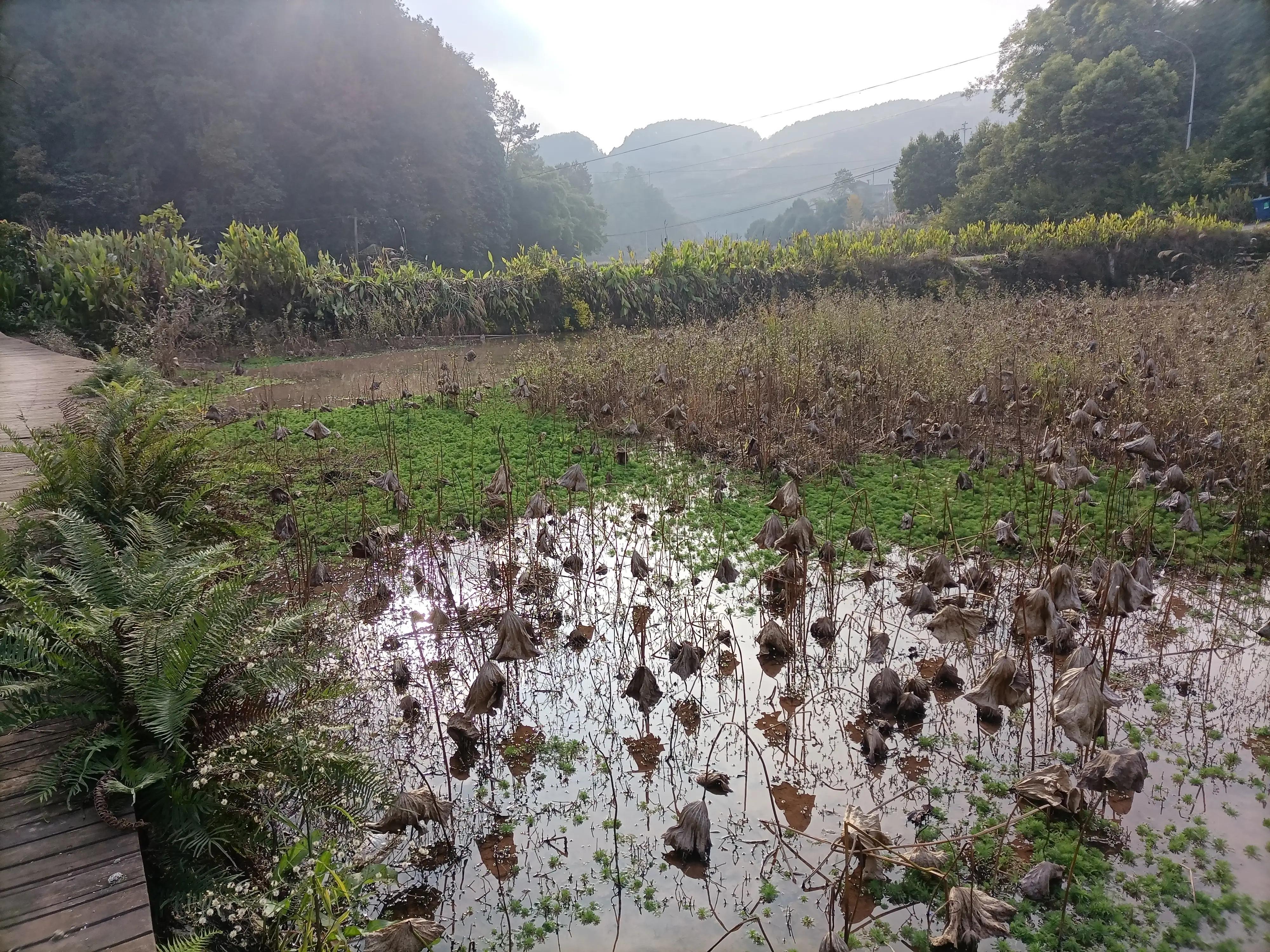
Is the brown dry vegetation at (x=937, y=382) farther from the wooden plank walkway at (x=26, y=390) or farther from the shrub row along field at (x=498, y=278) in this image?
the shrub row along field at (x=498, y=278)

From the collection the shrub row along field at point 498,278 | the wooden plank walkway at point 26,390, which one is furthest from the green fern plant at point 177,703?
the shrub row along field at point 498,278

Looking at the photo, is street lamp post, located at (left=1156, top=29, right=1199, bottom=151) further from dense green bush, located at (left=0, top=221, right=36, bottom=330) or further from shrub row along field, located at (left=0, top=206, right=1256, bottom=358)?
dense green bush, located at (left=0, top=221, right=36, bottom=330)

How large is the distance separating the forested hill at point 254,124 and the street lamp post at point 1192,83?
26.2m

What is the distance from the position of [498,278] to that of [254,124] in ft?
67.9

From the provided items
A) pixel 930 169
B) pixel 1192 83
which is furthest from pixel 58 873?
pixel 930 169

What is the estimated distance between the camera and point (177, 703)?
6.16ft

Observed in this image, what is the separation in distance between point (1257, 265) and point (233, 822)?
54.3ft

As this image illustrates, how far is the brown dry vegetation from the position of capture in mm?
4906

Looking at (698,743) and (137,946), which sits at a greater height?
(137,946)

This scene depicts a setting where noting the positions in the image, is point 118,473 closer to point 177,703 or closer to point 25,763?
point 25,763

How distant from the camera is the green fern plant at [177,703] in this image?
5.90 feet

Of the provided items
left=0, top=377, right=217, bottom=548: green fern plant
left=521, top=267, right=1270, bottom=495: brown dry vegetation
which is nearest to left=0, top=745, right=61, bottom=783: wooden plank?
left=0, top=377, right=217, bottom=548: green fern plant

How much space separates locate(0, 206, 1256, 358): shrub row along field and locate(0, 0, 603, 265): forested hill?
44.4ft

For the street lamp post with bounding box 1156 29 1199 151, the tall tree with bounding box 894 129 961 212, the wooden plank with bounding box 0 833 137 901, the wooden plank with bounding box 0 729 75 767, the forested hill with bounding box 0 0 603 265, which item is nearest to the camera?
the wooden plank with bounding box 0 833 137 901
